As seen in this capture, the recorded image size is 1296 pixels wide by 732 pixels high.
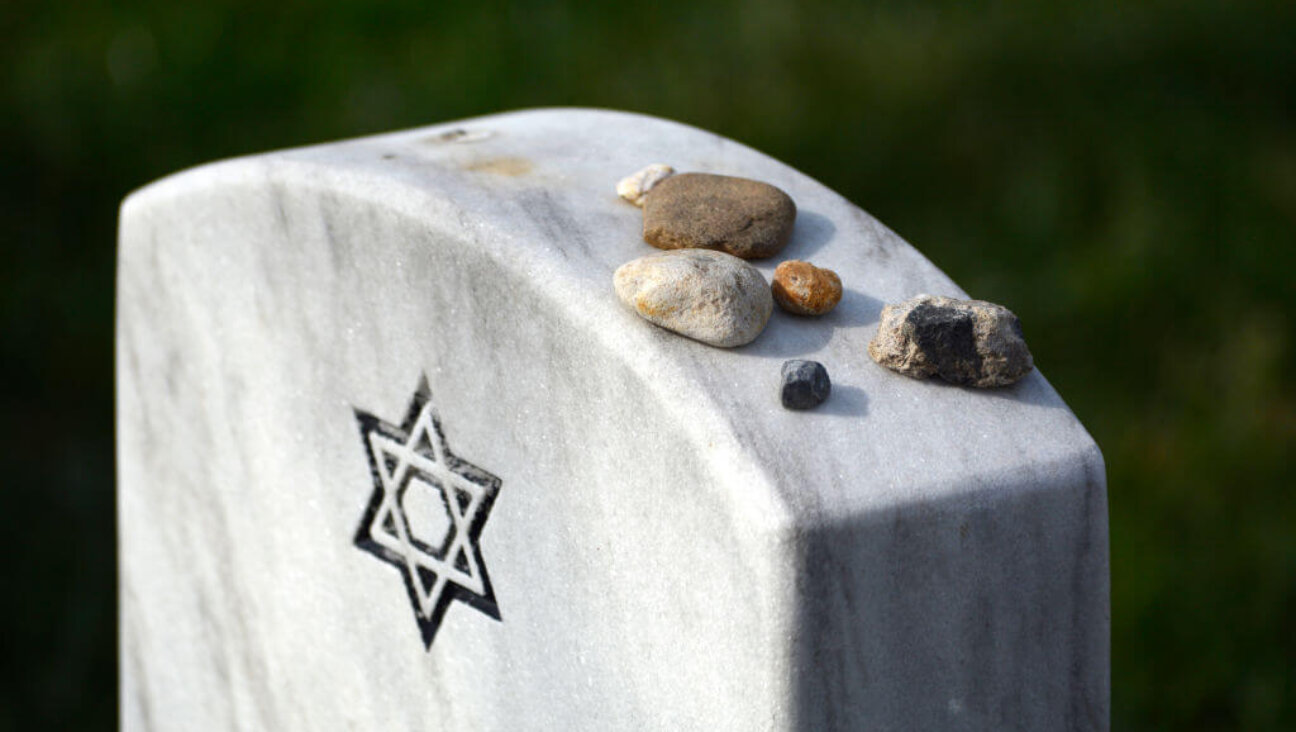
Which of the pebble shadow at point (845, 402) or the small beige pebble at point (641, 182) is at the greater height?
the small beige pebble at point (641, 182)

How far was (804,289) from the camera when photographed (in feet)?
2.90

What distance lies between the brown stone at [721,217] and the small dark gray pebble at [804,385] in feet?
0.50

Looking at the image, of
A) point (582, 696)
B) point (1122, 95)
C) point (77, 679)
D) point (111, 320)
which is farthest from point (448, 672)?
point (1122, 95)

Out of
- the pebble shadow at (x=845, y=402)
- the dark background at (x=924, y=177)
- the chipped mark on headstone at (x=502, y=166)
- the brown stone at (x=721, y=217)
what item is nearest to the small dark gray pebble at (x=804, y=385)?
the pebble shadow at (x=845, y=402)

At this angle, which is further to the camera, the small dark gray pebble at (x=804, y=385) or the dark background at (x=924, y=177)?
the dark background at (x=924, y=177)

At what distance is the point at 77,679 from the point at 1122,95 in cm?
248

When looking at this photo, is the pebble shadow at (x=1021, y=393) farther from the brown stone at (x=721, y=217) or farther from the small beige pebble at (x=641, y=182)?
the small beige pebble at (x=641, y=182)

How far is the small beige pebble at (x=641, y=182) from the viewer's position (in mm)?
1017

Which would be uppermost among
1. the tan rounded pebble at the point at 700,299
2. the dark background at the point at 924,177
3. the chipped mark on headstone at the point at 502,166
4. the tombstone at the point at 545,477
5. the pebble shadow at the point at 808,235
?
the chipped mark on headstone at the point at 502,166

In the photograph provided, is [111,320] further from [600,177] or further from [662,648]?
[662,648]

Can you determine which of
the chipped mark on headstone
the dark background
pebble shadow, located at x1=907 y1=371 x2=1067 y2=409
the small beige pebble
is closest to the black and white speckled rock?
pebble shadow, located at x1=907 y1=371 x2=1067 y2=409

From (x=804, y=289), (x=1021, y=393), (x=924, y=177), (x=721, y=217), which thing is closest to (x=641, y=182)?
(x=721, y=217)

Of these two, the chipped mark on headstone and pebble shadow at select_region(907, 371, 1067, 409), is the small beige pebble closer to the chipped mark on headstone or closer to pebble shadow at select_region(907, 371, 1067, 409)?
the chipped mark on headstone

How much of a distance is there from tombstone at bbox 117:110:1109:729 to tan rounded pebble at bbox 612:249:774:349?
1 centimetres
